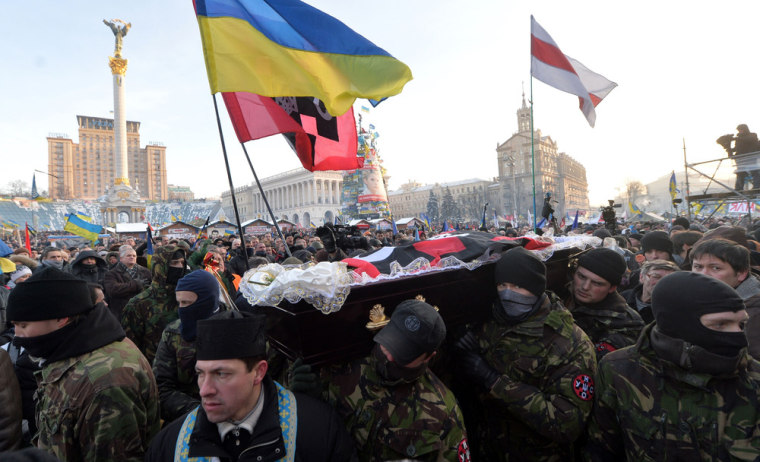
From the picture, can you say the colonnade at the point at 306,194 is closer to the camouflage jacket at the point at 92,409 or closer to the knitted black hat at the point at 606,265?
the knitted black hat at the point at 606,265

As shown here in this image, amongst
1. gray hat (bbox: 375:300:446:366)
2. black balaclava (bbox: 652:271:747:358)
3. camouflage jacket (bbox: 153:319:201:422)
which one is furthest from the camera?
camouflage jacket (bbox: 153:319:201:422)

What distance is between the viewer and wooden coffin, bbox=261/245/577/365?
6.17ft

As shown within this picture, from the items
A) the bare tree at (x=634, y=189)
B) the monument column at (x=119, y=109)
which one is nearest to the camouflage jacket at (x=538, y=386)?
the monument column at (x=119, y=109)

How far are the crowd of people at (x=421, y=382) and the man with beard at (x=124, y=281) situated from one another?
8.58ft

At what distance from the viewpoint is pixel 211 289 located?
2748 mm

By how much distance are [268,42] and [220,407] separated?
7.44ft

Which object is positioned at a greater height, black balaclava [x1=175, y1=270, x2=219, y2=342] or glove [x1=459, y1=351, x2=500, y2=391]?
black balaclava [x1=175, y1=270, x2=219, y2=342]

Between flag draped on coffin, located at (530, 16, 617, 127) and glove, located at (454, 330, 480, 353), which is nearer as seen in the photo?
glove, located at (454, 330, 480, 353)

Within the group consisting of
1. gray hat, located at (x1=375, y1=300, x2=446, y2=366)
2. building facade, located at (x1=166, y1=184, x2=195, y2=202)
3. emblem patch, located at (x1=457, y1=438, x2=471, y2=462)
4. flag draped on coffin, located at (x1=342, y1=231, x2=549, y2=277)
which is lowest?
emblem patch, located at (x1=457, y1=438, x2=471, y2=462)

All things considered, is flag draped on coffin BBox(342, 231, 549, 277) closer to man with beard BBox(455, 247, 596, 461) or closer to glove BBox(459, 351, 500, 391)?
man with beard BBox(455, 247, 596, 461)

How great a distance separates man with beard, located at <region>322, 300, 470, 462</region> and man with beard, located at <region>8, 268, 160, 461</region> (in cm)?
106

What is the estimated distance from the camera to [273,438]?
158 cm

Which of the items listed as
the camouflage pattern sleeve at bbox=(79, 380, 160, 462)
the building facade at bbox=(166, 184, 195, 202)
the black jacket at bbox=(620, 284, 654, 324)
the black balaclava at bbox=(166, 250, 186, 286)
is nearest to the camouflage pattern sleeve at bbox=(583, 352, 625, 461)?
the black jacket at bbox=(620, 284, 654, 324)

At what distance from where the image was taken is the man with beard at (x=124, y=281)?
5172 millimetres
